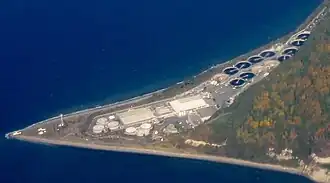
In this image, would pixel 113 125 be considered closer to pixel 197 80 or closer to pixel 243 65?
pixel 197 80

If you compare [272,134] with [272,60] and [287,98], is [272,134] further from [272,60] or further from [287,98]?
[272,60]

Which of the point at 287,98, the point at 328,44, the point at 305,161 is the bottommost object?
the point at 305,161

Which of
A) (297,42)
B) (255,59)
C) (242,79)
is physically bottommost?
(242,79)

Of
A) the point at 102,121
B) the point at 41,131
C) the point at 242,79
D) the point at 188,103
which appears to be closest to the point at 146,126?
the point at 102,121


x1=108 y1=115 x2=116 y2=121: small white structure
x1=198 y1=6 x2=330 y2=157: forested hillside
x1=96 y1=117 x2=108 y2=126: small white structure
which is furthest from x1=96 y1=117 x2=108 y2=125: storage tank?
x1=198 y1=6 x2=330 y2=157: forested hillside

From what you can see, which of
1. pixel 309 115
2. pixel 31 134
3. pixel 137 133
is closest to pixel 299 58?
pixel 309 115

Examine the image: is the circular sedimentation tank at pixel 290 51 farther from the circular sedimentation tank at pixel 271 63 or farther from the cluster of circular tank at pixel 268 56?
the circular sedimentation tank at pixel 271 63
